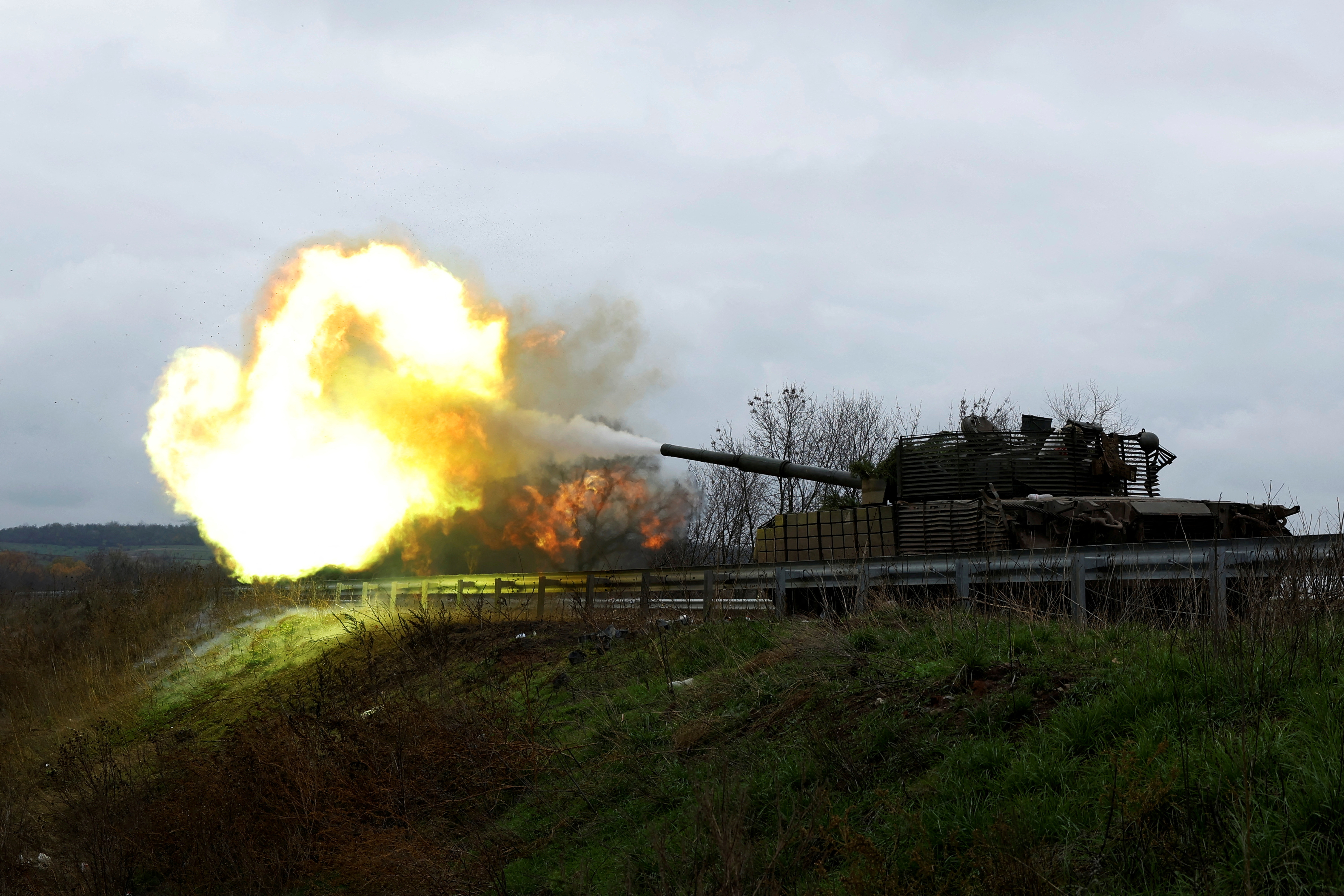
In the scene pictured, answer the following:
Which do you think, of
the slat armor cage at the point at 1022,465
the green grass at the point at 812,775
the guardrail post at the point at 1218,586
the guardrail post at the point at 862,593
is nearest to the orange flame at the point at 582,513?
the slat armor cage at the point at 1022,465

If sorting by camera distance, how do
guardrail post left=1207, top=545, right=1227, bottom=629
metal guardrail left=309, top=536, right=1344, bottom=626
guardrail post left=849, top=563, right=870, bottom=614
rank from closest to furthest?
guardrail post left=1207, top=545, right=1227, bottom=629 → metal guardrail left=309, top=536, right=1344, bottom=626 → guardrail post left=849, top=563, right=870, bottom=614

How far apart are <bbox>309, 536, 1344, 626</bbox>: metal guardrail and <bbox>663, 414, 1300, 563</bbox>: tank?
49.2 inches

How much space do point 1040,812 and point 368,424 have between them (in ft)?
93.0

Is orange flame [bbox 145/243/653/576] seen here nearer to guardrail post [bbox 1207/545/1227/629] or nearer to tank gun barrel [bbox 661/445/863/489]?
tank gun barrel [bbox 661/445/863/489]

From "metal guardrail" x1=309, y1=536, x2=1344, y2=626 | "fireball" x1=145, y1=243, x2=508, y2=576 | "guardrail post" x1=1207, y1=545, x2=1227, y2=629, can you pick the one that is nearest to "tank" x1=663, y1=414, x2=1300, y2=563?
"metal guardrail" x1=309, y1=536, x2=1344, y2=626

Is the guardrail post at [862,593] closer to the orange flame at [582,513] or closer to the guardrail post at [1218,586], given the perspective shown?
the guardrail post at [1218,586]

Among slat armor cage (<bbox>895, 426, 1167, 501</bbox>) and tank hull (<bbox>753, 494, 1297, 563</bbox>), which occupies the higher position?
slat armor cage (<bbox>895, 426, 1167, 501</bbox>)

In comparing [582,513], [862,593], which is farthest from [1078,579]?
[582,513]

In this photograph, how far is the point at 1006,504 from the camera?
17.3 metres

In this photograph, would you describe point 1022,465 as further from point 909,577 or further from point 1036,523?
point 909,577

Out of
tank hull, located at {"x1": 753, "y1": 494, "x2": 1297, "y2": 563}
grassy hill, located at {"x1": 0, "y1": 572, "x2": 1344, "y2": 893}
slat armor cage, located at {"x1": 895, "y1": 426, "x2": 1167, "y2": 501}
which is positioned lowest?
grassy hill, located at {"x1": 0, "y1": 572, "x2": 1344, "y2": 893}

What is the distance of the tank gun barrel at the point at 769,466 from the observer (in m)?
22.8

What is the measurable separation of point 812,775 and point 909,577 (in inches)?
326

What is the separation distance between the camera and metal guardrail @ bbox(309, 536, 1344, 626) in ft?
36.9
